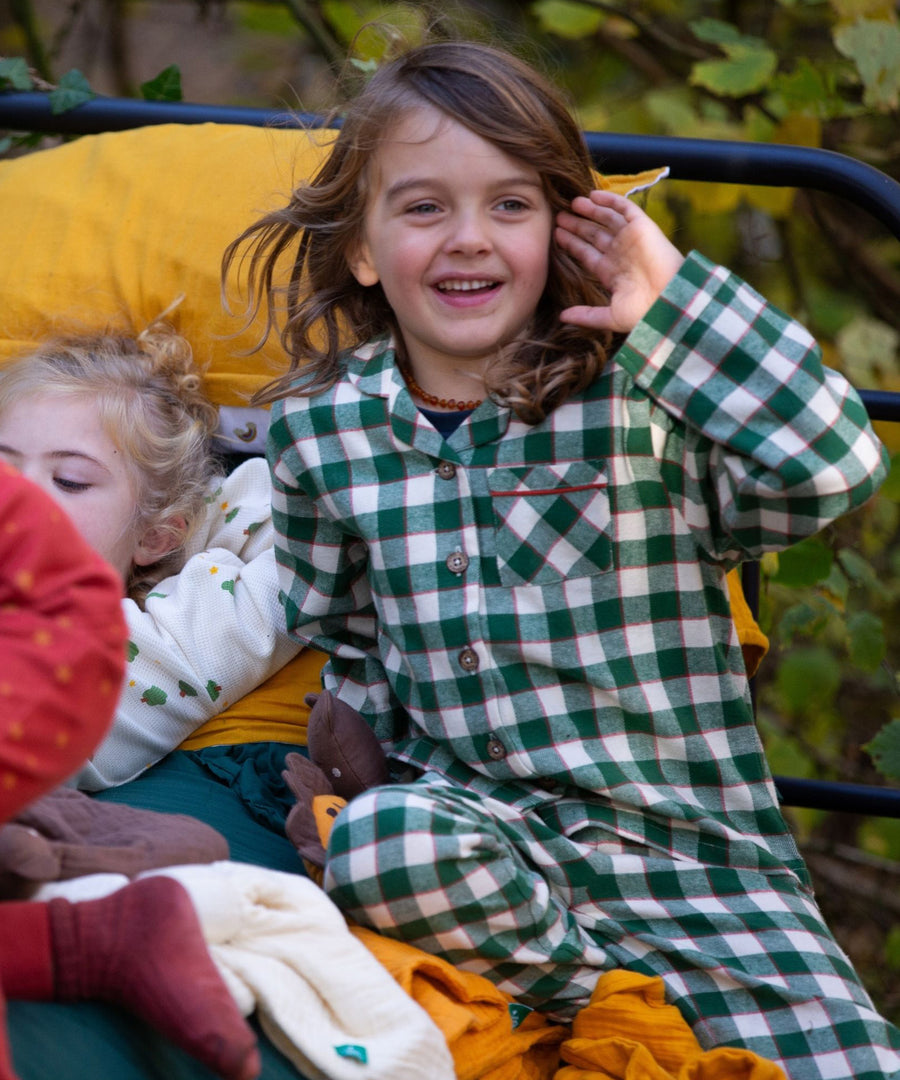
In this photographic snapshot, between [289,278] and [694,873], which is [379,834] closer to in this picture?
[694,873]

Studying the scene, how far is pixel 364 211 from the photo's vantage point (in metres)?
1.61

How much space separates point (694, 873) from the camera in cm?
144

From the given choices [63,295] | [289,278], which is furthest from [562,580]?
[63,295]

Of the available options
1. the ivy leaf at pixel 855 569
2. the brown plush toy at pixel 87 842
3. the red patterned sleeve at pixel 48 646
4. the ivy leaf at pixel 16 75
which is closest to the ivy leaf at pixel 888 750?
the ivy leaf at pixel 855 569

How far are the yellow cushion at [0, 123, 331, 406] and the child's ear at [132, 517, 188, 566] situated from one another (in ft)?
0.71

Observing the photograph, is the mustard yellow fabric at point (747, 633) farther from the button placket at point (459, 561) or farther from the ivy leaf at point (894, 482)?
the ivy leaf at point (894, 482)

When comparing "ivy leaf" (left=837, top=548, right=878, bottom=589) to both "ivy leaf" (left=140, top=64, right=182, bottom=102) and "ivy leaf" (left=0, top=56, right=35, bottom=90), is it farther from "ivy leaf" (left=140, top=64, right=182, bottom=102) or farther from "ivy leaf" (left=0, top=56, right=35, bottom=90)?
"ivy leaf" (left=0, top=56, right=35, bottom=90)

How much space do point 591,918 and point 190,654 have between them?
0.60 m

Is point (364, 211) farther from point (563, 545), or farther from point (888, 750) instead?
point (888, 750)

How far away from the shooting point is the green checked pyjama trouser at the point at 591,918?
130cm

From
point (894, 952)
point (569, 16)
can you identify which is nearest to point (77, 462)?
point (569, 16)

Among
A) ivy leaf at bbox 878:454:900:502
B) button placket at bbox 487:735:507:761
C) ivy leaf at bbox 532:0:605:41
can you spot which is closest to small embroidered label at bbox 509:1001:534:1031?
button placket at bbox 487:735:507:761

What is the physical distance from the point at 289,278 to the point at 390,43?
331 millimetres

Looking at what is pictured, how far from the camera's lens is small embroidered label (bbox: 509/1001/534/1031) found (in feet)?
4.51
